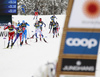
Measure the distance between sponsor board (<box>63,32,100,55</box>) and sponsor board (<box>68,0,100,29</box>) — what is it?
9 centimetres

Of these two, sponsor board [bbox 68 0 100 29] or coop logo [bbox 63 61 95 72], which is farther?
coop logo [bbox 63 61 95 72]

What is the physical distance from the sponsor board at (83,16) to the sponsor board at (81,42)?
9cm

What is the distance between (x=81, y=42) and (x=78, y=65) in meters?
0.27

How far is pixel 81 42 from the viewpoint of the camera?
7.32 feet

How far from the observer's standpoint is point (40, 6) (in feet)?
128

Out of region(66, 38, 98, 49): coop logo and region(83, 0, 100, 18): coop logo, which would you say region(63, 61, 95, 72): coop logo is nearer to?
region(66, 38, 98, 49): coop logo

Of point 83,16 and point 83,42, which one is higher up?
point 83,16

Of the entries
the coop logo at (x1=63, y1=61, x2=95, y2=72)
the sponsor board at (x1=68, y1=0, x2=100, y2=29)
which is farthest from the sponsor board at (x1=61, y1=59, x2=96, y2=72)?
the sponsor board at (x1=68, y1=0, x2=100, y2=29)

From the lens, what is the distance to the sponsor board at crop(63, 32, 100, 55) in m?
2.22

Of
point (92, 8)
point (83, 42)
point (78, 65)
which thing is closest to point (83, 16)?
point (92, 8)

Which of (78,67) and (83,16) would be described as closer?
(83,16)

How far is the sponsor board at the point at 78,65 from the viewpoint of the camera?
90.9 inches

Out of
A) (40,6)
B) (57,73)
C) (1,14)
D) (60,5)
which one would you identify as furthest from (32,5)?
(57,73)

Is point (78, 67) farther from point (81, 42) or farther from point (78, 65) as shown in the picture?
point (81, 42)
